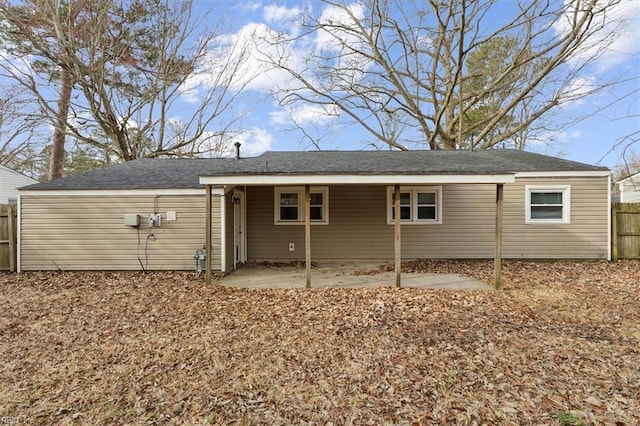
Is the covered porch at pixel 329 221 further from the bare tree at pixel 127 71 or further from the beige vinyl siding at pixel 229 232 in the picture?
the bare tree at pixel 127 71

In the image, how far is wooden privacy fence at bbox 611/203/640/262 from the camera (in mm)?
9375

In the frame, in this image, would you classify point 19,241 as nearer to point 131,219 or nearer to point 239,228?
point 131,219

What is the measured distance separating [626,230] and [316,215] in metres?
8.66

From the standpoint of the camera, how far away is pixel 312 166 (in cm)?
907

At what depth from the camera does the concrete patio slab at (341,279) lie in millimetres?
7121

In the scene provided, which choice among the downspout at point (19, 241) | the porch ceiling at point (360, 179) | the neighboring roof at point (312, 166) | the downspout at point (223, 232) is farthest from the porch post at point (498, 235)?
the downspout at point (19, 241)

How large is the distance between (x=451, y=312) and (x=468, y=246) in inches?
202

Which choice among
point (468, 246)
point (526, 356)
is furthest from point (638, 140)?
point (468, 246)

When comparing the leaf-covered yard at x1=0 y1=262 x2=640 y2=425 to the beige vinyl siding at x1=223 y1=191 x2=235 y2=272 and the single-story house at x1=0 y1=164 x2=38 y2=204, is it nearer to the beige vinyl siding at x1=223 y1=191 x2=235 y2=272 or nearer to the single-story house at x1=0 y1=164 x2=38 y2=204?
the beige vinyl siding at x1=223 y1=191 x2=235 y2=272

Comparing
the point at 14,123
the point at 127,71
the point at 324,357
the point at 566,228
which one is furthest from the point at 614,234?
the point at 14,123

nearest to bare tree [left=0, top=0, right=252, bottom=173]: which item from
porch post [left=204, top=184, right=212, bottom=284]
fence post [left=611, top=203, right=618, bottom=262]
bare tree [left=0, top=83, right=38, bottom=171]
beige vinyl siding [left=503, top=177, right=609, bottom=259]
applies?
bare tree [left=0, top=83, right=38, bottom=171]

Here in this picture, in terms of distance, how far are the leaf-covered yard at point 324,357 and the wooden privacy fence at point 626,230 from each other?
397 centimetres

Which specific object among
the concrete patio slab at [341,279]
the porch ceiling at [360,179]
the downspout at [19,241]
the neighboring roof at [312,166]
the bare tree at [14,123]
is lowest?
the concrete patio slab at [341,279]

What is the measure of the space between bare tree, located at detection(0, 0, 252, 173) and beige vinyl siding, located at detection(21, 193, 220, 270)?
894 cm
